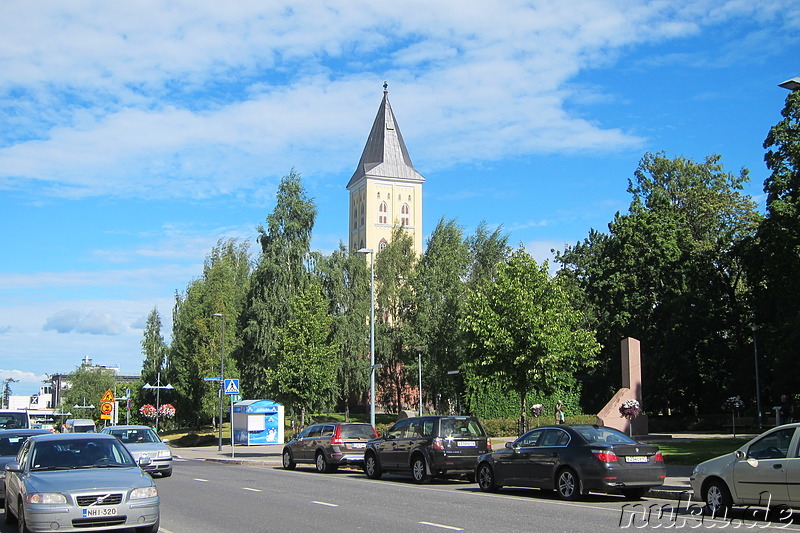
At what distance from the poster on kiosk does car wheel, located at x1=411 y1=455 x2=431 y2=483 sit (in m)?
23.5

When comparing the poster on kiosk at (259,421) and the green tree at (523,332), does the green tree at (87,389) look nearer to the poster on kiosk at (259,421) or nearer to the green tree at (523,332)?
the poster on kiosk at (259,421)

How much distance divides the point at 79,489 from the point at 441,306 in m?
54.4

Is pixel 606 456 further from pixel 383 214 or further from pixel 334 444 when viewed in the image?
pixel 383 214

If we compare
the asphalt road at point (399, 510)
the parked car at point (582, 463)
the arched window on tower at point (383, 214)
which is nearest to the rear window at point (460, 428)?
the asphalt road at point (399, 510)

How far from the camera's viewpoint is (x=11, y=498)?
1246cm

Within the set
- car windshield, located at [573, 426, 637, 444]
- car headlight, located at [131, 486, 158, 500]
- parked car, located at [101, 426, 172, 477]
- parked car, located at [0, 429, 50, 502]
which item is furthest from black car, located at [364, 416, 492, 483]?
car headlight, located at [131, 486, 158, 500]

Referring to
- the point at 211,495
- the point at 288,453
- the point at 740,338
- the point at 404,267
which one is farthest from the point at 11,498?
the point at 404,267

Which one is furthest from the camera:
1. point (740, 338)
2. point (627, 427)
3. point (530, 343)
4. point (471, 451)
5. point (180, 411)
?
point (180, 411)

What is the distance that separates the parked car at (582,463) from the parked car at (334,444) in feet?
29.8

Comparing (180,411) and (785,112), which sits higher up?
(785,112)

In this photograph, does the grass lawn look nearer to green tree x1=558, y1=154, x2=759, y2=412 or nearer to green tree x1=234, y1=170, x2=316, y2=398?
green tree x1=558, y1=154, x2=759, y2=412

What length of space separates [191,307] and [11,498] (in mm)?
58438

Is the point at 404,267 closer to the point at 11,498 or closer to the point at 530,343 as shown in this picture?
the point at 530,343

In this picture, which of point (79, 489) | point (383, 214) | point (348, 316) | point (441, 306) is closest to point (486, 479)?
point (79, 489)
